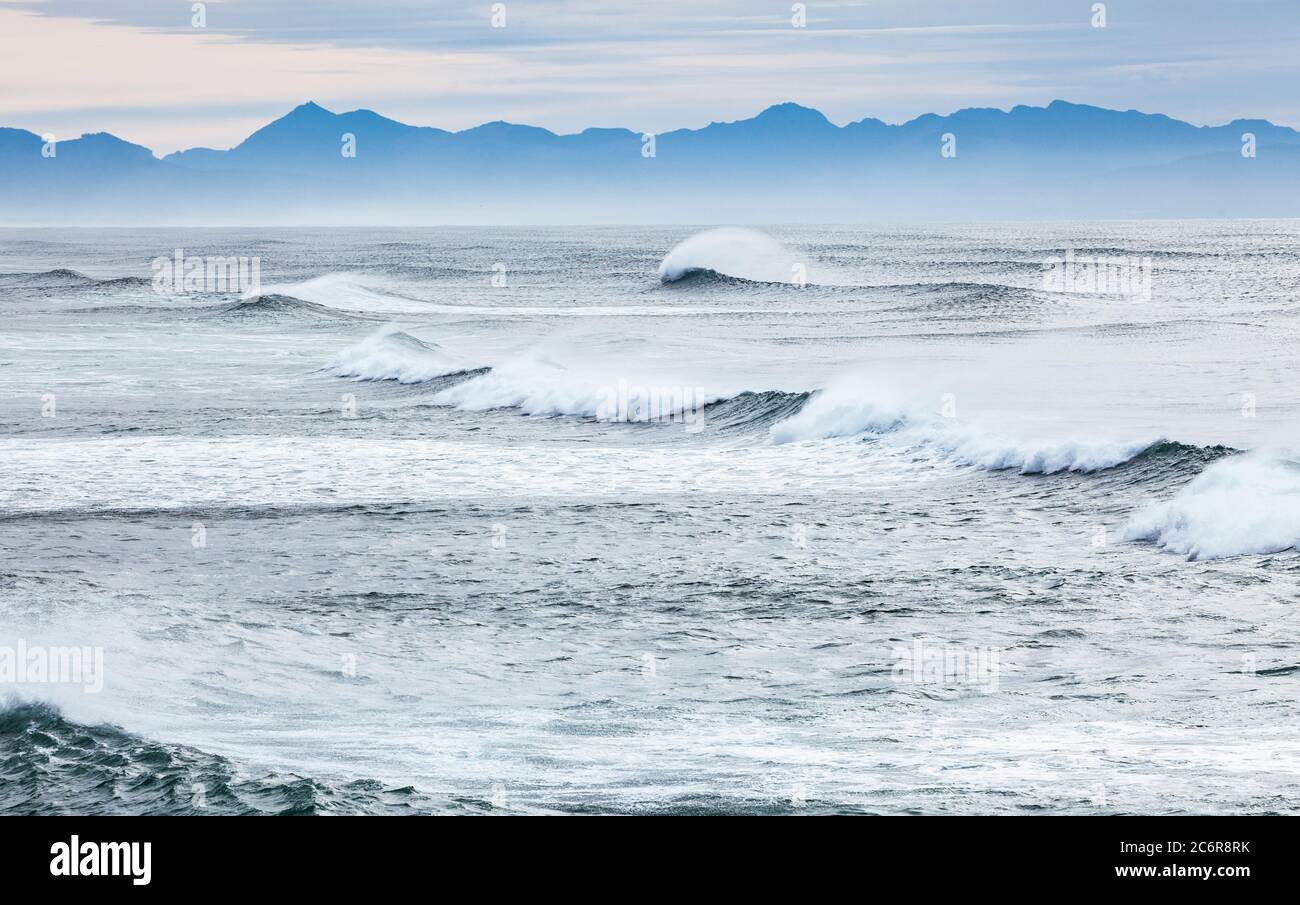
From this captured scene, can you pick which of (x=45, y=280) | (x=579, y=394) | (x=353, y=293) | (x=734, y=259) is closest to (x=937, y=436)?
(x=579, y=394)

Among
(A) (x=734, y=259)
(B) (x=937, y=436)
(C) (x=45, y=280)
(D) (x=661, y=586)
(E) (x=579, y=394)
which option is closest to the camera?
(D) (x=661, y=586)

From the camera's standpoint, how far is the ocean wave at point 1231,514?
12.8m

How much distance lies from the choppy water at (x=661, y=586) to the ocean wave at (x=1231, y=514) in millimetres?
55

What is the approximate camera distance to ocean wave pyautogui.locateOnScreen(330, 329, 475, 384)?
30234mm

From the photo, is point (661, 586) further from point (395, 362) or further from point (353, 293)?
point (353, 293)

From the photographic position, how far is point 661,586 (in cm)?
1184

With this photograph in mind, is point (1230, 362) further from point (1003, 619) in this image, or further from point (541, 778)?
point (541, 778)

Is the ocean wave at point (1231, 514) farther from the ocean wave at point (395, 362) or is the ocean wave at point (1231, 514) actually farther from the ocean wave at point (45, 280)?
the ocean wave at point (45, 280)

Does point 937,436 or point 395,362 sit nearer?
point 937,436

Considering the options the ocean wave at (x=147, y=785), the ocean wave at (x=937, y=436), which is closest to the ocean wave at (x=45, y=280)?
the ocean wave at (x=937, y=436)

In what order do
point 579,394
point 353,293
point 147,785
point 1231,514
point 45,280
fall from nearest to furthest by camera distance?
point 147,785 < point 1231,514 < point 579,394 < point 353,293 < point 45,280

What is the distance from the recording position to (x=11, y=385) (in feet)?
90.6

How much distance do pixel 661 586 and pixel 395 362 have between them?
2070cm

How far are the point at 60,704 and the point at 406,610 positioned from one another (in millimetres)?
3416
